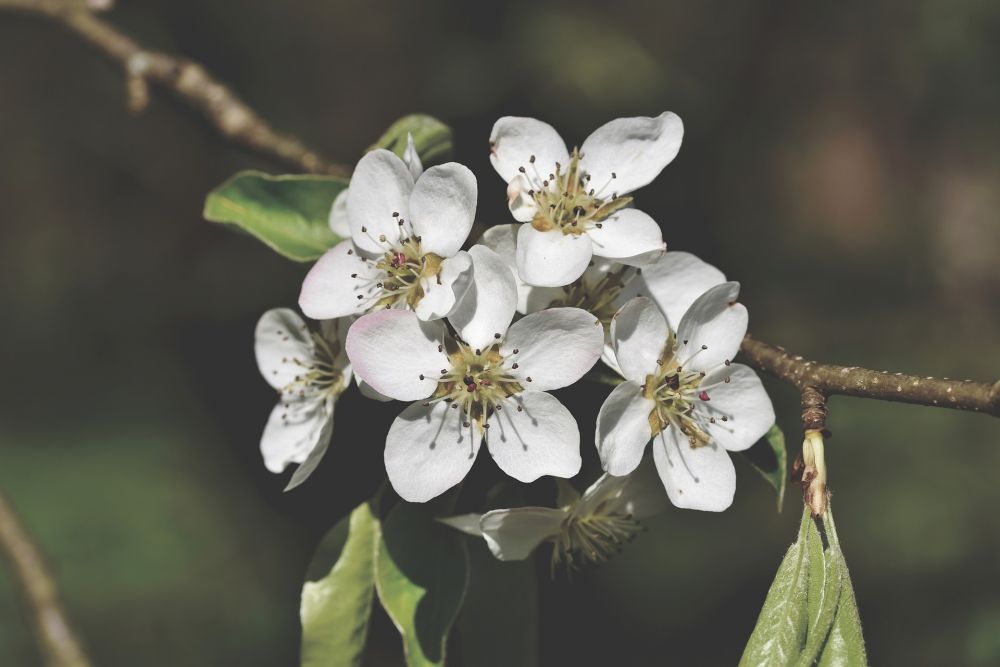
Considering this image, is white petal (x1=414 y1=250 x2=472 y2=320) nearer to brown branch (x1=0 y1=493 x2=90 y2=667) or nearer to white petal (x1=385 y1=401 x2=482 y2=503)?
white petal (x1=385 y1=401 x2=482 y2=503)

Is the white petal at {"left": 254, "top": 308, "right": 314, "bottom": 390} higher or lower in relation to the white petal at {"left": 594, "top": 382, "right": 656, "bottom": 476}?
higher

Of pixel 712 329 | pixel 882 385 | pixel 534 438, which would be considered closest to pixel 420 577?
pixel 534 438

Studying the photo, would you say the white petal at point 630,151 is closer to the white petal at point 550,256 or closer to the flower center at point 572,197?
the flower center at point 572,197

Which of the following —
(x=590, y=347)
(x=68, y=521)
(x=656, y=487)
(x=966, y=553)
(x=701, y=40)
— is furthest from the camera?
(x=701, y=40)

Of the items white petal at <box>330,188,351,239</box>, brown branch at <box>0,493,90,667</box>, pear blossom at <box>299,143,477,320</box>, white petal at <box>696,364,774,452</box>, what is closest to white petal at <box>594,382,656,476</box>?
white petal at <box>696,364,774,452</box>

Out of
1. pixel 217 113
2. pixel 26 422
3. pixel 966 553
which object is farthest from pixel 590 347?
pixel 26 422

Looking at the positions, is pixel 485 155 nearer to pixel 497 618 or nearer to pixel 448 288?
pixel 448 288

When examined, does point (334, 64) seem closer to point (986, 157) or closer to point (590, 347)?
point (986, 157)
